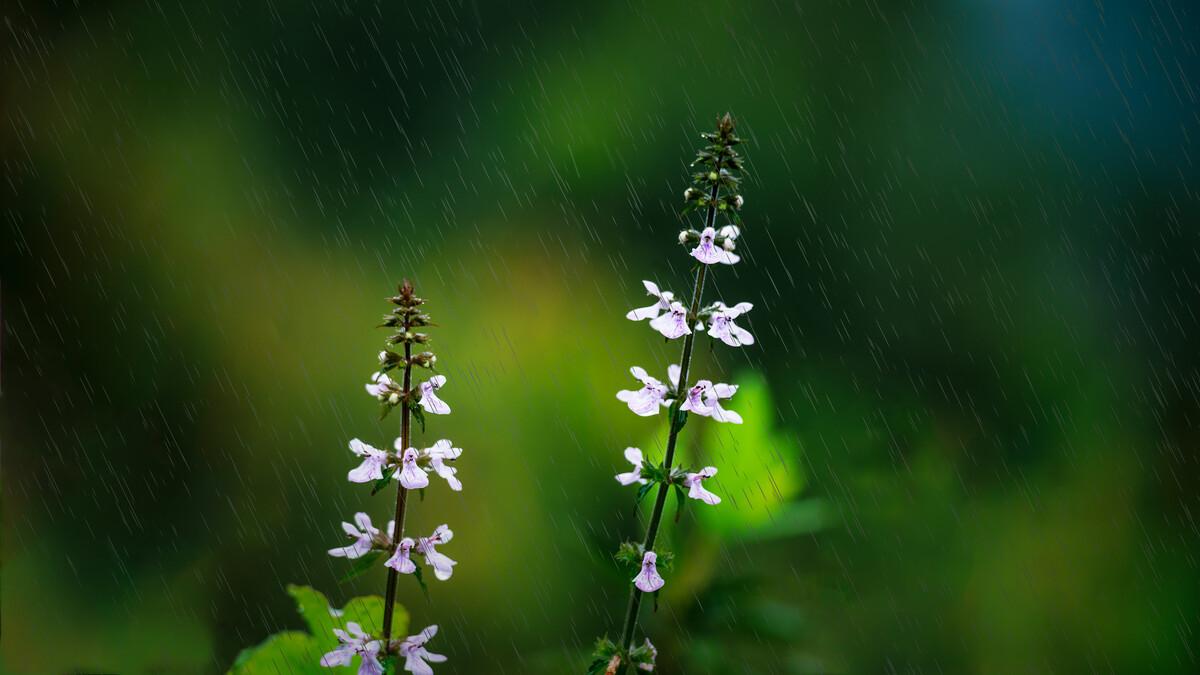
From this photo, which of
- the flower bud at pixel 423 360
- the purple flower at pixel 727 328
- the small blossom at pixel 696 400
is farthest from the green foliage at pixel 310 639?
the purple flower at pixel 727 328

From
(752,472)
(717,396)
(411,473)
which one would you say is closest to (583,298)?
(752,472)

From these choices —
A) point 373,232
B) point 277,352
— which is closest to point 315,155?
point 373,232

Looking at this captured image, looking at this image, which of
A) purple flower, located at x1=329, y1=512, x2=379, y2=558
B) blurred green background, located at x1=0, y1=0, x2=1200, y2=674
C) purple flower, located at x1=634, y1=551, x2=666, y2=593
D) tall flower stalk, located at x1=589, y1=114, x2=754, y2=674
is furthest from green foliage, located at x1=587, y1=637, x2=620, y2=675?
blurred green background, located at x1=0, y1=0, x2=1200, y2=674

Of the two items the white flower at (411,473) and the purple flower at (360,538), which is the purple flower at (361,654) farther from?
the white flower at (411,473)

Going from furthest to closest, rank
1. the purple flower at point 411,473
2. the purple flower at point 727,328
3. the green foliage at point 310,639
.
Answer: the green foliage at point 310,639
the purple flower at point 727,328
the purple flower at point 411,473

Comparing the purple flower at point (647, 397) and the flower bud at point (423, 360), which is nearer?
the flower bud at point (423, 360)

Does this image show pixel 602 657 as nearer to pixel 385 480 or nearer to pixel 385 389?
pixel 385 480
